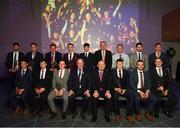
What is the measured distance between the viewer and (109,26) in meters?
9.29

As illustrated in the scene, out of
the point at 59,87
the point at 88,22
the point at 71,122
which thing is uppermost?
the point at 88,22

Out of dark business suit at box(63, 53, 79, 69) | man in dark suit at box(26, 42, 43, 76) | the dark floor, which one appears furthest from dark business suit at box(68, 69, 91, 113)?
man in dark suit at box(26, 42, 43, 76)

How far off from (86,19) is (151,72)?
4195 millimetres

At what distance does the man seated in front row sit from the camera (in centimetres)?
527

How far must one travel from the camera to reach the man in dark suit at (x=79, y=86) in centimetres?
529

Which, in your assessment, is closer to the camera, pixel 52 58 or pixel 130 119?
pixel 130 119

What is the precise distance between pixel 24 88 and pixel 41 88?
0.36 metres

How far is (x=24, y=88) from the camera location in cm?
559

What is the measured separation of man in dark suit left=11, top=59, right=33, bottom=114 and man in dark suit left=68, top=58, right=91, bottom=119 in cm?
80

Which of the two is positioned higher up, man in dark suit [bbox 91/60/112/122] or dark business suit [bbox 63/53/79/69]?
dark business suit [bbox 63/53/79/69]

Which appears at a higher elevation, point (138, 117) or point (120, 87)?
point (120, 87)

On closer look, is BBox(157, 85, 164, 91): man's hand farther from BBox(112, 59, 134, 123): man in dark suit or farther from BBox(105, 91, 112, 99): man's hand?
BBox(105, 91, 112, 99): man's hand

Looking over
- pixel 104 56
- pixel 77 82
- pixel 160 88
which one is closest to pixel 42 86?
pixel 77 82

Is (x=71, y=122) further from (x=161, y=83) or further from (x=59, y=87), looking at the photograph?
(x=161, y=83)
